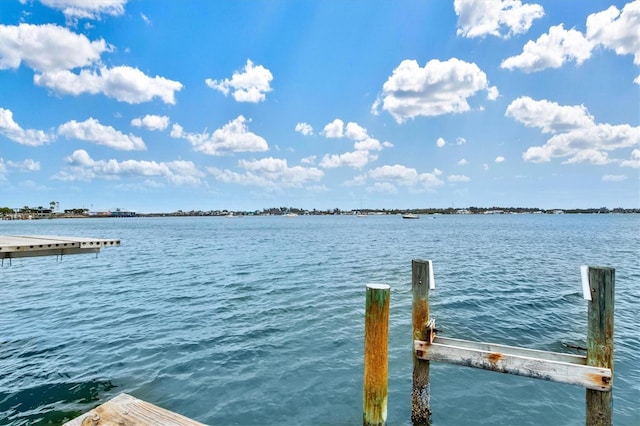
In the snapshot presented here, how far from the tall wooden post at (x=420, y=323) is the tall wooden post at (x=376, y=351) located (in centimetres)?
74

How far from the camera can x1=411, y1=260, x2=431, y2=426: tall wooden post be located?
581cm

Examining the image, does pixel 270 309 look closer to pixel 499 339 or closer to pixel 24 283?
pixel 499 339

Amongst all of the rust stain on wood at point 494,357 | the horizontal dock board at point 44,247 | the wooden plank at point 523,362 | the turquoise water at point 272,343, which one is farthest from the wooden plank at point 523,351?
the horizontal dock board at point 44,247

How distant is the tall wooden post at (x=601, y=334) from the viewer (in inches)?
191

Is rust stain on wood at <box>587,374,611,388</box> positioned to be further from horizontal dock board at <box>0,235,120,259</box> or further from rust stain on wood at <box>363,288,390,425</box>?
horizontal dock board at <box>0,235,120,259</box>

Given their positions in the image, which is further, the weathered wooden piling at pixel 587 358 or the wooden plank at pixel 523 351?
the wooden plank at pixel 523 351

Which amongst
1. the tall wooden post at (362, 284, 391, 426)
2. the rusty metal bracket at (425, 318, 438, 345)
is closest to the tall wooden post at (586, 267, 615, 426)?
the rusty metal bracket at (425, 318, 438, 345)

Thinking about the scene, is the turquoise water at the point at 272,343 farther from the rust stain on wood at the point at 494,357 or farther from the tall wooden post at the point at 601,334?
the rust stain on wood at the point at 494,357

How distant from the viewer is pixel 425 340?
570 centimetres

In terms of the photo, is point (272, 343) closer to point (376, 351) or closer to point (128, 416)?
point (376, 351)

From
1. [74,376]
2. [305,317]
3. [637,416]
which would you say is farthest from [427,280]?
[74,376]

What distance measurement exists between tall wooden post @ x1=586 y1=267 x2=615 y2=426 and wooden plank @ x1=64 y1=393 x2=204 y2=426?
517cm

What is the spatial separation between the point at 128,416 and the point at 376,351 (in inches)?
138

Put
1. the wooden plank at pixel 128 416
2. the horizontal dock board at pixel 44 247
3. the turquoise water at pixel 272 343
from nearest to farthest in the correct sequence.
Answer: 1. the wooden plank at pixel 128 416
2. the turquoise water at pixel 272 343
3. the horizontal dock board at pixel 44 247
